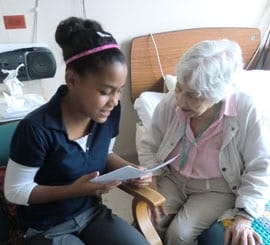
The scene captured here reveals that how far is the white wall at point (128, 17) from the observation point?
1.91 meters

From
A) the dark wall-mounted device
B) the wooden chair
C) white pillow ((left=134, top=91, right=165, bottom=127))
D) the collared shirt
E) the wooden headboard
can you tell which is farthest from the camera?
the wooden headboard

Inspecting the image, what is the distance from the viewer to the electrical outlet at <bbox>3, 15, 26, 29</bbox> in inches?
72.9

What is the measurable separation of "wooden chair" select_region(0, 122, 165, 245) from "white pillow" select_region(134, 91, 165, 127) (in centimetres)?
76

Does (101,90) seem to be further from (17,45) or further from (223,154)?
(17,45)

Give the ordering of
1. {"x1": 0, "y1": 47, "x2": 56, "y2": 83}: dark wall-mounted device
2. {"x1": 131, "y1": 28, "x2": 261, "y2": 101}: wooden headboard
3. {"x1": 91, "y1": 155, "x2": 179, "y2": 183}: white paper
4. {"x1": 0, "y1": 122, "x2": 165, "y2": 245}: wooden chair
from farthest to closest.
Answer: {"x1": 131, "y1": 28, "x2": 261, "y2": 101}: wooden headboard → {"x1": 0, "y1": 47, "x2": 56, "y2": 83}: dark wall-mounted device → {"x1": 0, "y1": 122, "x2": 165, "y2": 245}: wooden chair → {"x1": 91, "y1": 155, "x2": 179, "y2": 183}: white paper

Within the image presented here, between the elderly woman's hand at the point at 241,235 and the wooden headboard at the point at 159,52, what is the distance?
1192 mm

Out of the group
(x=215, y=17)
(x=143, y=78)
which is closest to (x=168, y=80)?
(x=143, y=78)

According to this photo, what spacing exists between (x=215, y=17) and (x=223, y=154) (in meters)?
1.35

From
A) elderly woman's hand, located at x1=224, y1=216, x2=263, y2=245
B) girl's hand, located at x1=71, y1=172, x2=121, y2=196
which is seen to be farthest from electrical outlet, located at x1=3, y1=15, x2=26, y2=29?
elderly woman's hand, located at x1=224, y1=216, x2=263, y2=245

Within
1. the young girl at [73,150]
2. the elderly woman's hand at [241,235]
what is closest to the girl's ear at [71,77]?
the young girl at [73,150]

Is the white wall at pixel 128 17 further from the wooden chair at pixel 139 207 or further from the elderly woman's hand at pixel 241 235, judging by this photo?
the elderly woman's hand at pixel 241 235

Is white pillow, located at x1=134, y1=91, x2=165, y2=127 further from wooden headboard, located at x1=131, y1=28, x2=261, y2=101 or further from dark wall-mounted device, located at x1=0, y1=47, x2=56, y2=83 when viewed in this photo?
dark wall-mounted device, located at x1=0, y1=47, x2=56, y2=83

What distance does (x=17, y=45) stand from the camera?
1.88 meters

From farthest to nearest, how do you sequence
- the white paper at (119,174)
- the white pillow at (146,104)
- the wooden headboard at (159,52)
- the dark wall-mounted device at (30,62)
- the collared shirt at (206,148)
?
the wooden headboard at (159,52) < the white pillow at (146,104) < the dark wall-mounted device at (30,62) < the collared shirt at (206,148) < the white paper at (119,174)
